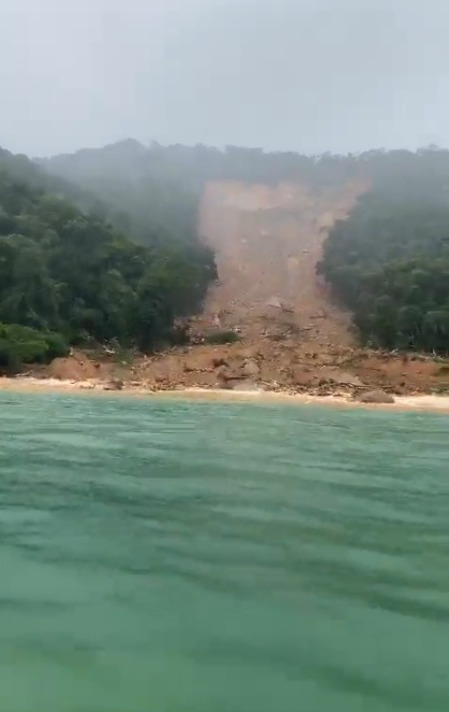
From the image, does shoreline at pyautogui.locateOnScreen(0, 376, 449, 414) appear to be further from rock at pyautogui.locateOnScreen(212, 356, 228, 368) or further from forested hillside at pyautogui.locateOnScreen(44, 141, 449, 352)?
forested hillside at pyautogui.locateOnScreen(44, 141, 449, 352)

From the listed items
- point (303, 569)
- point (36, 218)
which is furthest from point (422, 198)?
point (303, 569)

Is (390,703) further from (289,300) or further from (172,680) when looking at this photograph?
(289,300)

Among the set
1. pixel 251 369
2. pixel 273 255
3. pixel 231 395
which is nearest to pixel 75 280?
pixel 251 369

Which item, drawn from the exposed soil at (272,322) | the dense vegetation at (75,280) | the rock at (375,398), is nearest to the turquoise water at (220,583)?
the rock at (375,398)

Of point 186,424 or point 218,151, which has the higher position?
point 218,151

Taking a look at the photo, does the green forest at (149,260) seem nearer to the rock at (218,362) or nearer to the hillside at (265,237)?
the hillside at (265,237)

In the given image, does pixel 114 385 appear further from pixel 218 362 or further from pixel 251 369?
pixel 218 362
